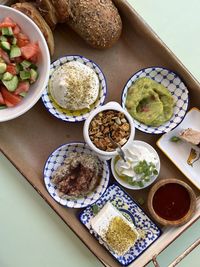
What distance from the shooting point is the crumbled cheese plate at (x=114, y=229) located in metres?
1.96

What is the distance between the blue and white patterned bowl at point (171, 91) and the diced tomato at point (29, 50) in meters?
0.37

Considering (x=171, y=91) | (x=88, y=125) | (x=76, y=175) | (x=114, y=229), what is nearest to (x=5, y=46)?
(x=88, y=125)

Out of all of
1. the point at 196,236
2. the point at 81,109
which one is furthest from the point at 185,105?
the point at 196,236

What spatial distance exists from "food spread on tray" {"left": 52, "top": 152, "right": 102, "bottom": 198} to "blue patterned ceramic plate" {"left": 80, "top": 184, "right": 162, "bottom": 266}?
72 mm

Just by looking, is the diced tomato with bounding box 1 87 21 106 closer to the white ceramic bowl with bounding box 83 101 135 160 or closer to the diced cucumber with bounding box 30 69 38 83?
the diced cucumber with bounding box 30 69 38 83

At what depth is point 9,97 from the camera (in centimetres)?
189

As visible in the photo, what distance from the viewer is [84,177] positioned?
200 centimetres

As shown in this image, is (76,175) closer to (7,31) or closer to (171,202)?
(171,202)

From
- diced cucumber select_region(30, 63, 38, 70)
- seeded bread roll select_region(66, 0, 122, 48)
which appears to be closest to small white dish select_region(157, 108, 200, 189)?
seeded bread roll select_region(66, 0, 122, 48)

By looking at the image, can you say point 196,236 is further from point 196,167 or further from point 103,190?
point 103,190

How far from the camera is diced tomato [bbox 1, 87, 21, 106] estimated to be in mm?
1886

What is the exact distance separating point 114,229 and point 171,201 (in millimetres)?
242

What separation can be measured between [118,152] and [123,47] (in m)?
0.45

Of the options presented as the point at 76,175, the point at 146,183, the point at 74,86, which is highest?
the point at 74,86
